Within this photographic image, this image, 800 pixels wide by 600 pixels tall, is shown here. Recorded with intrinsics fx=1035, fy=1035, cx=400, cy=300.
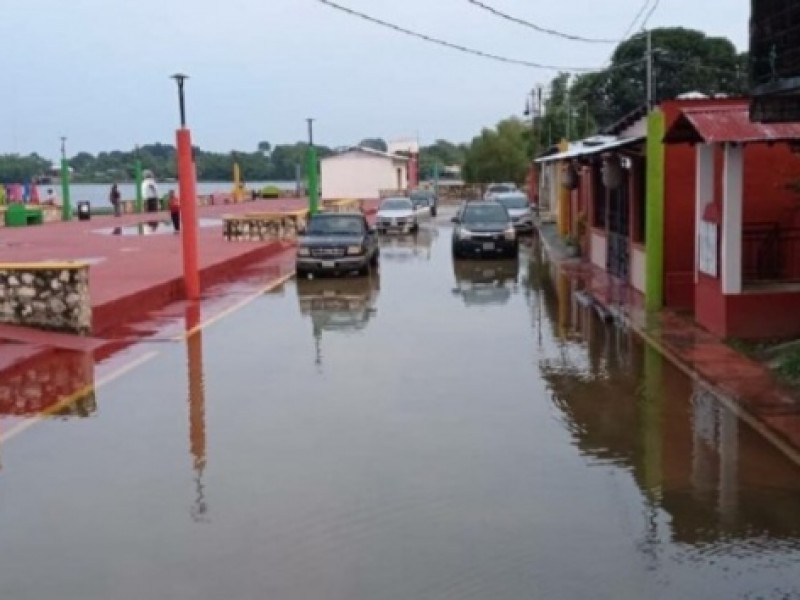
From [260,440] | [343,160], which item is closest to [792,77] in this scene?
[260,440]

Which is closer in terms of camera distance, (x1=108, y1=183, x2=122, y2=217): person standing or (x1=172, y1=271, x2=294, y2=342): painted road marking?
(x1=172, y1=271, x2=294, y2=342): painted road marking

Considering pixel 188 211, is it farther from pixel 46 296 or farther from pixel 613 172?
pixel 613 172

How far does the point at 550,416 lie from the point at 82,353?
22.7 ft

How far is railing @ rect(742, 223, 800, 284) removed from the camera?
624 inches

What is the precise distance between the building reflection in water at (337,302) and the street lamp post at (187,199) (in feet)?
7.00

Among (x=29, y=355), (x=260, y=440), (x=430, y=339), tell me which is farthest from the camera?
(x=430, y=339)

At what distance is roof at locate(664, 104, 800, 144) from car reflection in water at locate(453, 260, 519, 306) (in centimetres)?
590

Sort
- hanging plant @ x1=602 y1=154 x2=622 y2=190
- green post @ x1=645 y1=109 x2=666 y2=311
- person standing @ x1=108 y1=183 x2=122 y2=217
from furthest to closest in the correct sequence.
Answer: person standing @ x1=108 y1=183 x2=122 y2=217 → hanging plant @ x1=602 y1=154 x2=622 y2=190 → green post @ x1=645 y1=109 x2=666 y2=311

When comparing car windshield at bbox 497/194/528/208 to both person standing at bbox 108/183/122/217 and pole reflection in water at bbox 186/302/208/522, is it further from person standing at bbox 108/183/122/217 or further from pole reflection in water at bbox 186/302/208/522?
pole reflection in water at bbox 186/302/208/522

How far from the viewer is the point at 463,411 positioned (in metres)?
10.3

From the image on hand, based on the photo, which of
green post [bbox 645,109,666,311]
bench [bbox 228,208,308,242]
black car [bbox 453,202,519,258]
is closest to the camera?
green post [bbox 645,109,666,311]

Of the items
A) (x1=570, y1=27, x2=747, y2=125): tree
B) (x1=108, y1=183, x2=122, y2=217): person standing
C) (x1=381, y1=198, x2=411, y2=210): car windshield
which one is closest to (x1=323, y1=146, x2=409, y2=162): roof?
(x1=570, y1=27, x2=747, y2=125): tree

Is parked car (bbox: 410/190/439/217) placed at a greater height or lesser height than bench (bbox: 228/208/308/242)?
greater

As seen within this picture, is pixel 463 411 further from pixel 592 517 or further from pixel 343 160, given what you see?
pixel 343 160
